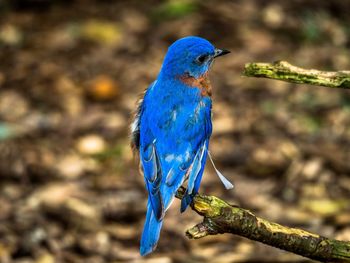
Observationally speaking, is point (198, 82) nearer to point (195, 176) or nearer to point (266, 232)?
point (195, 176)

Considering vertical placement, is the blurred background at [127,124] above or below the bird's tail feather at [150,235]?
above

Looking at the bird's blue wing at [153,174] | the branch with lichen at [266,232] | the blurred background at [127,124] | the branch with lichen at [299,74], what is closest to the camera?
the branch with lichen at [266,232]

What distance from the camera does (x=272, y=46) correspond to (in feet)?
26.2

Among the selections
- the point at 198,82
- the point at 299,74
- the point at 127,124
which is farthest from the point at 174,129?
the point at 127,124

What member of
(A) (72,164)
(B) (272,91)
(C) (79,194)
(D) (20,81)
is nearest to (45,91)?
(D) (20,81)

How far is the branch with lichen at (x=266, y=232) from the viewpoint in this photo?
3.04 meters

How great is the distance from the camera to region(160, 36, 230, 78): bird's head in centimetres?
404

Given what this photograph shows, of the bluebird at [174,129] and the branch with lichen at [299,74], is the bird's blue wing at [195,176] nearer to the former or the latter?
the bluebird at [174,129]

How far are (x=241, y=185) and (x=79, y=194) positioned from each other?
4.69ft

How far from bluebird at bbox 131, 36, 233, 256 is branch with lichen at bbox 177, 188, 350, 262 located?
0.33m

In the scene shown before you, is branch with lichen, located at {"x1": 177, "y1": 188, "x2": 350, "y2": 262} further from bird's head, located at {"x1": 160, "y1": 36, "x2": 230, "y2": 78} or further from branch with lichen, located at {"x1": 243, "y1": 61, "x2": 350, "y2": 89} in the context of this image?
bird's head, located at {"x1": 160, "y1": 36, "x2": 230, "y2": 78}

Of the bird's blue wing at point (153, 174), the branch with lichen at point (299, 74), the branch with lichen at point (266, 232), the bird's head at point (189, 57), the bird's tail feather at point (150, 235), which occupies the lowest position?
the bird's tail feather at point (150, 235)

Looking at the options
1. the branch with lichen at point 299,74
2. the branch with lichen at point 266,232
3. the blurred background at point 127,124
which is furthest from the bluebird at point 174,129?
the blurred background at point 127,124

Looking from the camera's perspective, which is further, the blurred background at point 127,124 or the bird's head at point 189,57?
the blurred background at point 127,124
